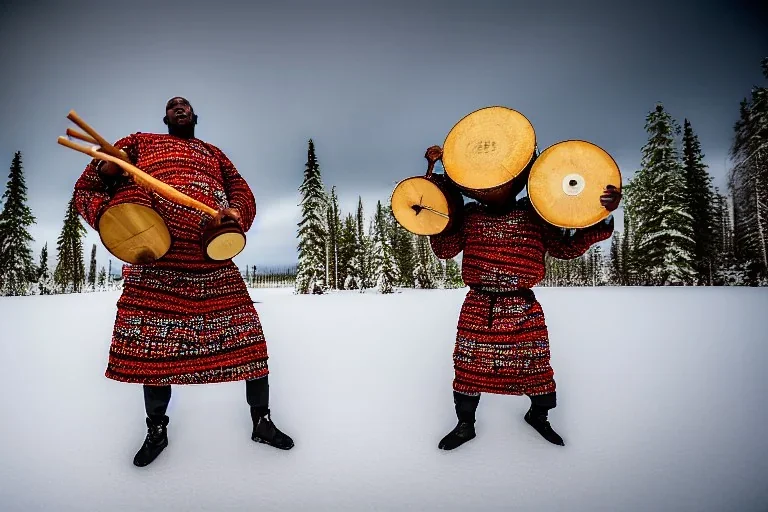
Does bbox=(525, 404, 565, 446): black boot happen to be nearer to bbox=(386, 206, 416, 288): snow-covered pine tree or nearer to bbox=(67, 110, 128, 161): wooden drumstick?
bbox=(67, 110, 128, 161): wooden drumstick

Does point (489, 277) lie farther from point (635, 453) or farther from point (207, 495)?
point (207, 495)

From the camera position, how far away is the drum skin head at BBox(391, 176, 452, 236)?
7.54 ft

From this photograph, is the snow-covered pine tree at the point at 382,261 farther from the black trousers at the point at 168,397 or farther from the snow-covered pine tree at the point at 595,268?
the snow-covered pine tree at the point at 595,268

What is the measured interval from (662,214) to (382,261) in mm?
14890

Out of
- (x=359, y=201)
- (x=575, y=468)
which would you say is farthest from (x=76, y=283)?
(x=575, y=468)

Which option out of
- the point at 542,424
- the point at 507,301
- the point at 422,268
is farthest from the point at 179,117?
the point at 422,268

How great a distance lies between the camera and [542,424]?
2203 millimetres

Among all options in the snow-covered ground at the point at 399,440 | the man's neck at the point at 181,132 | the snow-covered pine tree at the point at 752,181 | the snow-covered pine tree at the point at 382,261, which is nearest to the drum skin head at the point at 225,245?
the man's neck at the point at 181,132

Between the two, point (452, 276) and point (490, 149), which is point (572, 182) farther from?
point (452, 276)

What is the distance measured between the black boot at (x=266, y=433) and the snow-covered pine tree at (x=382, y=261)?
2018cm

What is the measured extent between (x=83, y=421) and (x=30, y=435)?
26 centimetres

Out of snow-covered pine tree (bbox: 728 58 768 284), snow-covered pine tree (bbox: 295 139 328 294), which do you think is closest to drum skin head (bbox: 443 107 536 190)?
snow-covered pine tree (bbox: 728 58 768 284)

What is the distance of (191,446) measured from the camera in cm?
215

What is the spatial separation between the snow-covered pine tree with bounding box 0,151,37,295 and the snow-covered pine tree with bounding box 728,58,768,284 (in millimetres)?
35562
